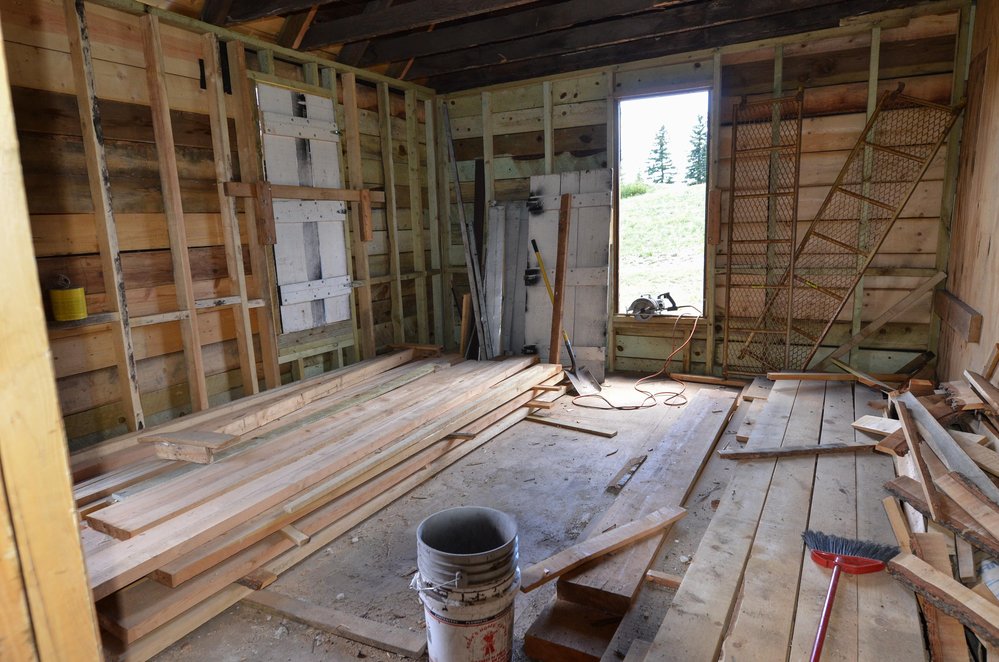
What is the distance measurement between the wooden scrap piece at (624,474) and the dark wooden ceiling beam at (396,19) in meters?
3.01

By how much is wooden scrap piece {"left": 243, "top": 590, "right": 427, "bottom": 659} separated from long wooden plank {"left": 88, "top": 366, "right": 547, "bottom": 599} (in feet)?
1.20

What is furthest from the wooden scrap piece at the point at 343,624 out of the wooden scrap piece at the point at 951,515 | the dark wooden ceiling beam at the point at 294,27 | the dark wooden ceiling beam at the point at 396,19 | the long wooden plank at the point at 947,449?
the dark wooden ceiling beam at the point at 294,27

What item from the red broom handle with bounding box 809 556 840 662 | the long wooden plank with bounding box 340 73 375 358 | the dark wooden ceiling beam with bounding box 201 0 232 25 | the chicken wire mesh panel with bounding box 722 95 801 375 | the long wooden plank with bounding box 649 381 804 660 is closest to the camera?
the red broom handle with bounding box 809 556 840 662

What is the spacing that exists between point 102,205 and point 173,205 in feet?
1.35

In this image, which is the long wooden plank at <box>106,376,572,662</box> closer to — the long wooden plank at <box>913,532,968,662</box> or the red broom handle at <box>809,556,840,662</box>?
the red broom handle at <box>809,556,840,662</box>

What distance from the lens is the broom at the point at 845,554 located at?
6.14 feet

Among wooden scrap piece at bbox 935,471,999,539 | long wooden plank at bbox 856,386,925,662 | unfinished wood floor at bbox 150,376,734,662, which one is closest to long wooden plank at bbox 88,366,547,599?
unfinished wood floor at bbox 150,376,734,662

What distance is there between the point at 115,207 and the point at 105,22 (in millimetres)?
1052

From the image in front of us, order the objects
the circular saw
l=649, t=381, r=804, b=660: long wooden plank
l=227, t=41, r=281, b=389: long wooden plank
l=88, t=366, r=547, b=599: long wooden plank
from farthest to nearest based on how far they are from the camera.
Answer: the circular saw → l=227, t=41, r=281, b=389: long wooden plank → l=88, t=366, r=547, b=599: long wooden plank → l=649, t=381, r=804, b=660: long wooden plank

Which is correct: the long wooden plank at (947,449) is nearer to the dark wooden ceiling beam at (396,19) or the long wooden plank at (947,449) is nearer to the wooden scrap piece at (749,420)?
the wooden scrap piece at (749,420)

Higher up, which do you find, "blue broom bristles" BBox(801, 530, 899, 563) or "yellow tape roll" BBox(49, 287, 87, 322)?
"yellow tape roll" BBox(49, 287, 87, 322)

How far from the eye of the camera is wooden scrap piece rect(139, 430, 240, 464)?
3021 mm

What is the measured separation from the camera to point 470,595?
1735 millimetres

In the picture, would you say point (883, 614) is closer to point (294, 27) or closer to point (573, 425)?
point (573, 425)
